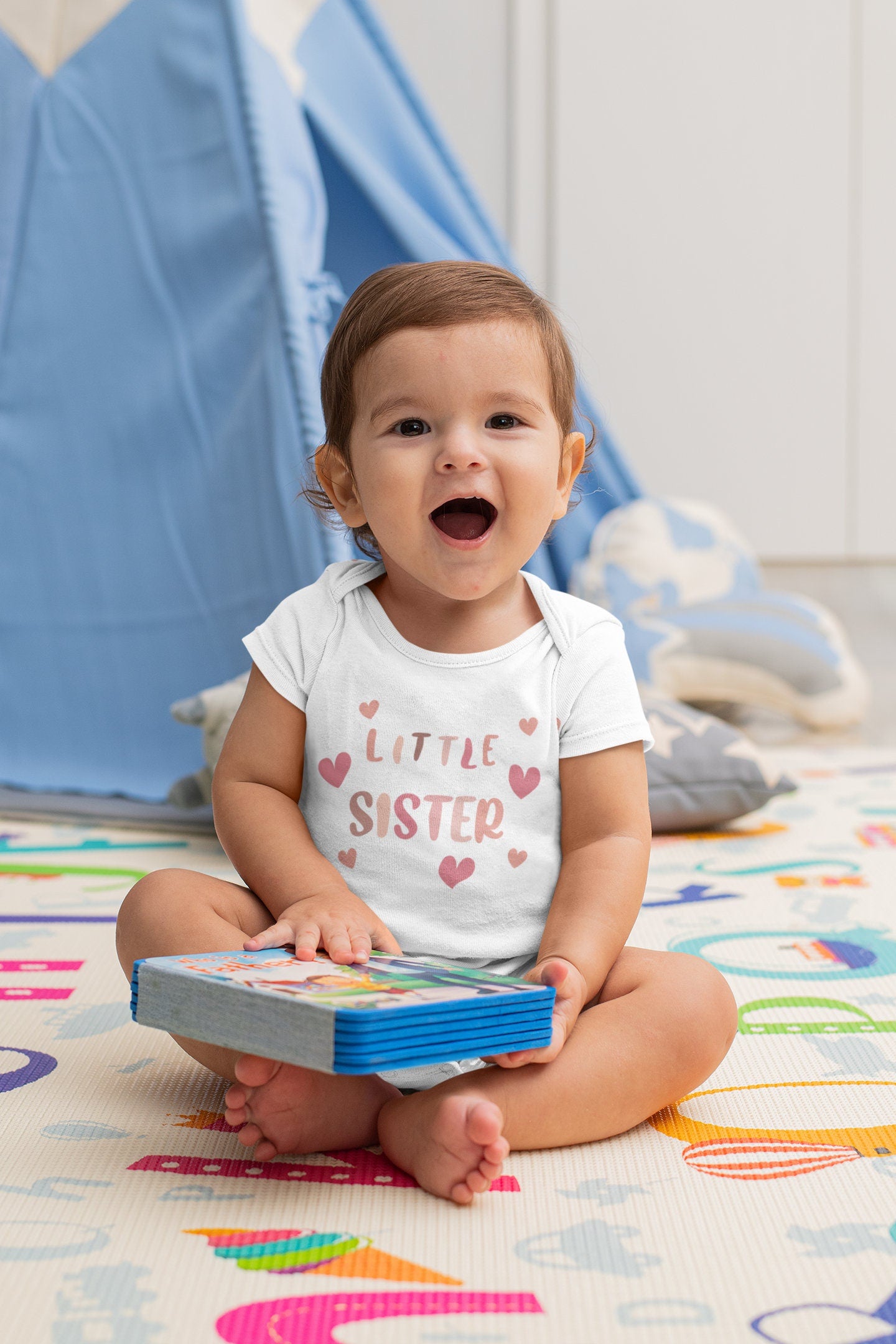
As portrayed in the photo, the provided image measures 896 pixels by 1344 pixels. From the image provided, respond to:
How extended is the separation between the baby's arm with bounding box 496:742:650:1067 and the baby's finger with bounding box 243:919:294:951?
11 centimetres

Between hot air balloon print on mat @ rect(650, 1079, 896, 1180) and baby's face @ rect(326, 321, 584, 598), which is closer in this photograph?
hot air balloon print on mat @ rect(650, 1079, 896, 1180)

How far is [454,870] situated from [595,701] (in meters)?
0.12

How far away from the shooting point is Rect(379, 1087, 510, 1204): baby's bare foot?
47cm

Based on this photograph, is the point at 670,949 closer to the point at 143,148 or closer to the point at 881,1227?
the point at 881,1227

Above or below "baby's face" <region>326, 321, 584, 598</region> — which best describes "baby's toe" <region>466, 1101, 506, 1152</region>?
below

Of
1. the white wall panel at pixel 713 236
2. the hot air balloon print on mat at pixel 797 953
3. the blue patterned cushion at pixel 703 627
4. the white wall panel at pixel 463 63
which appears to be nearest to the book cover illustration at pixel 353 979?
the hot air balloon print on mat at pixel 797 953

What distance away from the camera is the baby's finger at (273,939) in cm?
56

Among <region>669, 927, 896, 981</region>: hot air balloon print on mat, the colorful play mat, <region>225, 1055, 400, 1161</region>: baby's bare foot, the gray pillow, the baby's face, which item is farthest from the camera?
the gray pillow

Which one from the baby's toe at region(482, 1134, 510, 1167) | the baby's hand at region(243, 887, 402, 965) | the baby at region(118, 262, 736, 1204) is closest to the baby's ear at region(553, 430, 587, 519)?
the baby at region(118, 262, 736, 1204)

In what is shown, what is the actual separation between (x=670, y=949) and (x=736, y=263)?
7.41ft

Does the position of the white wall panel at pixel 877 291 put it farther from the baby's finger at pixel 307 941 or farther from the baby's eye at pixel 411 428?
the baby's finger at pixel 307 941

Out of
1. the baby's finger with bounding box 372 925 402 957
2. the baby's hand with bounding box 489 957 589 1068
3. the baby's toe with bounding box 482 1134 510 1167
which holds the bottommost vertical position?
the baby's toe with bounding box 482 1134 510 1167

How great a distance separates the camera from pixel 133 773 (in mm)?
1393

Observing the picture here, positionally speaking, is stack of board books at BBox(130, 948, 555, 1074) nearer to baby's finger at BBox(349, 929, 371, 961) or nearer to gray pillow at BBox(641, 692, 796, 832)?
baby's finger at BBox(349, 929, 371, 961)
